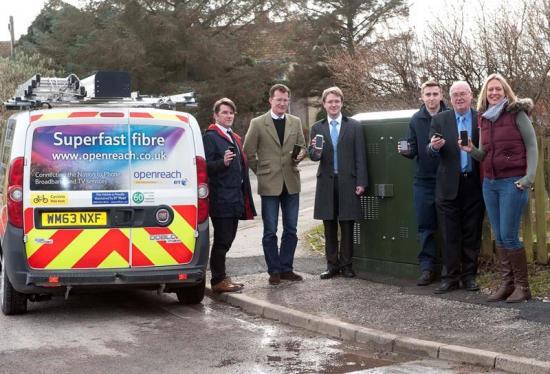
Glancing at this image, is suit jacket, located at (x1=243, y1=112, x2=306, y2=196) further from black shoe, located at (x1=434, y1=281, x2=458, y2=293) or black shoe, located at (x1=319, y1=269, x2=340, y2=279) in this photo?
black shoe, located at (x1=434, y1=281, x2=458, y2=293)

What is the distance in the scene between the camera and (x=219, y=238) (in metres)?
9.22

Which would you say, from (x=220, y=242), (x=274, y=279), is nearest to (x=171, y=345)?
(x=220, y=242)

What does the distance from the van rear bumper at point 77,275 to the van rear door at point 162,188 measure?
0.09 metres

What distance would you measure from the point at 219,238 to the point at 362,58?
8.15 meters

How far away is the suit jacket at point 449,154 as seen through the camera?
8352mm

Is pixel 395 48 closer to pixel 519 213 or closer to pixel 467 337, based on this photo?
pixel 519 213

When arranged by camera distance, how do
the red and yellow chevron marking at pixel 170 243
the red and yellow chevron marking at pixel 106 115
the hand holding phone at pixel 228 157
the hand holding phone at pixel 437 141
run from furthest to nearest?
the hand holding phone at pixel 228 157, the hand holding phone at pixel 437 141, the red and yellow chevron marking at pixel 170 243, the red and yellow chevron marking at pixel 106 115

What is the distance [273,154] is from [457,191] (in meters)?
2.13

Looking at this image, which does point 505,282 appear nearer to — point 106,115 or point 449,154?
point 449,154


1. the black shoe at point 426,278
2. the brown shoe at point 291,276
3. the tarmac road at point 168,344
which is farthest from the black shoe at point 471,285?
the brown shoe at point 291,276

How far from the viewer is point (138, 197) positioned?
26.6 ft

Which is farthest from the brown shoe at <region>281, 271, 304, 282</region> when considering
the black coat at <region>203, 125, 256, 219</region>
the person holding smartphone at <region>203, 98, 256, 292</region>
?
the black coat at <region>203, 125, 256, 219</region>

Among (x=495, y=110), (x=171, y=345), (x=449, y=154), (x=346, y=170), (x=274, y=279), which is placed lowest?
(x=171, y=345)

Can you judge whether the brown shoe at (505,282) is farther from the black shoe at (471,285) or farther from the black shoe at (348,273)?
the black shoe at (348,273)
